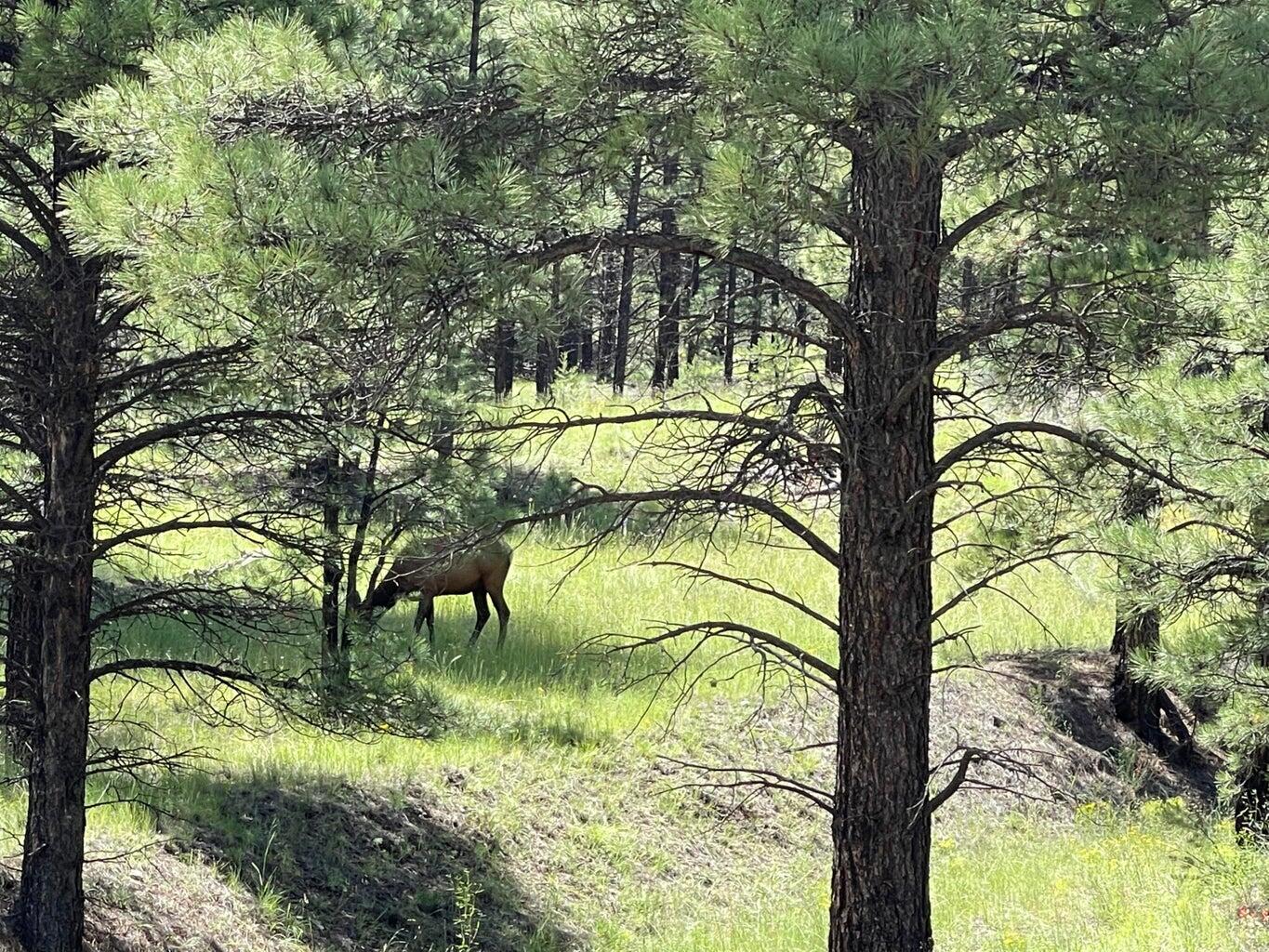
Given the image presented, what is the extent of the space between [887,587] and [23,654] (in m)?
6.36

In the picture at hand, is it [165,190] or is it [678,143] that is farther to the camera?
[678,143]

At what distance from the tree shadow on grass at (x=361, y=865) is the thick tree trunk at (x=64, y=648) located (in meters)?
2.22

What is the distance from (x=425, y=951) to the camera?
10320 millimetres

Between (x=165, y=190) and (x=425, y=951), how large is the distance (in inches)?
257

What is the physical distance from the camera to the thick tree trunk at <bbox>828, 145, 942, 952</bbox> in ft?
22.6

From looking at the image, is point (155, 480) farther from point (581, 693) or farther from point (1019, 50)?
point (581, 693)

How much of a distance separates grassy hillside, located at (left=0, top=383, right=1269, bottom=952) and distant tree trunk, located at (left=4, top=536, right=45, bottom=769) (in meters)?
0.72

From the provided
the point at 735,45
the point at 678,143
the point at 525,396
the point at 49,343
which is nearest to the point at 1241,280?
the point at 678,143

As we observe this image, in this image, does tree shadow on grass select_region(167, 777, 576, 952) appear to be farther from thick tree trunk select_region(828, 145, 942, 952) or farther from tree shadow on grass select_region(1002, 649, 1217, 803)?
tree shadow on grass select_region(1002, 649, 1217, 803)

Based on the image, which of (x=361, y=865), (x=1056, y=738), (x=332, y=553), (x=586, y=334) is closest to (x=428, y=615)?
(x=586, y=334)

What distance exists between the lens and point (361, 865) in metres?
10.9

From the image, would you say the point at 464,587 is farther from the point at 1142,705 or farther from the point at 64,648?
the point at 1142,705

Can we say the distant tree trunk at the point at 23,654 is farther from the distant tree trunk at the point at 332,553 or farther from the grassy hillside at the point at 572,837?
the distant tree trunk at the point at 332,553

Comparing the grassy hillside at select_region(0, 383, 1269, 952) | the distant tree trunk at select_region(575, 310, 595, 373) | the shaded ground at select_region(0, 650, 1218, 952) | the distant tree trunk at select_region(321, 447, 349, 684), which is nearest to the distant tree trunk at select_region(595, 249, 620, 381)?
the distant tree trunk at select_region(575, 310, 595, 373)
